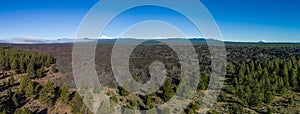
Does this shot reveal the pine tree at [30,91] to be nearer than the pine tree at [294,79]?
Yes

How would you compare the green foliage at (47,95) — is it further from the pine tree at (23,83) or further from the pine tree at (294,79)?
the pine tree at (294,79)

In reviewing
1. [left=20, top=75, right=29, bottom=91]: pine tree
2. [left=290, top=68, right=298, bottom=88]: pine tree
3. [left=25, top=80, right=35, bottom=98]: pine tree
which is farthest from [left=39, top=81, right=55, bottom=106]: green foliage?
[left=290, top=68, right=298, bottom=88]: pine tree

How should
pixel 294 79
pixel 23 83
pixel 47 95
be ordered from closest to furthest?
1. pixel 47 95
2. pixel 23 83
3. pixel 294 79

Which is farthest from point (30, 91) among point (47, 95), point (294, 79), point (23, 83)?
point (294, 79)

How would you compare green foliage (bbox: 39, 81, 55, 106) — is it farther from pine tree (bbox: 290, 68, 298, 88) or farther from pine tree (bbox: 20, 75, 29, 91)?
pine tree (bbox: 290, 68, 298, 88)

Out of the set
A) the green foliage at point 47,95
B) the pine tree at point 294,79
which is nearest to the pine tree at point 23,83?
the green foliage at point 47,95

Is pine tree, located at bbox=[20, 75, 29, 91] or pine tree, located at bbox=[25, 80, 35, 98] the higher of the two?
pine tree, located at bbox=[20, 75, 29, 91]

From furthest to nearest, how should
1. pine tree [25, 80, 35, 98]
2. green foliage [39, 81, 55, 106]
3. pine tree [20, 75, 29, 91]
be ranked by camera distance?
pine tree [20, 75, 29, 91] < pine tree [25, 80, 35, 98] < green foliage [39, 81, 55, 106]

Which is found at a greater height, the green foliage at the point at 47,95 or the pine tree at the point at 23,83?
the pine tree at the point at 23,83

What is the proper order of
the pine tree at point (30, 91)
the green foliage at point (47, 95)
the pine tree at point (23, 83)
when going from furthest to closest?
1. the pine tree at point (23, 83)
2. the pine tree at point (30, 91)
3. the green foliage at point (47, 95)

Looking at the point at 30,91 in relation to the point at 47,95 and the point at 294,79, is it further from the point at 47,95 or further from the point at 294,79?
the point at 294,79

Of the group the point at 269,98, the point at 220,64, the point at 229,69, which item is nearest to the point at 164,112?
the point at 269,98
